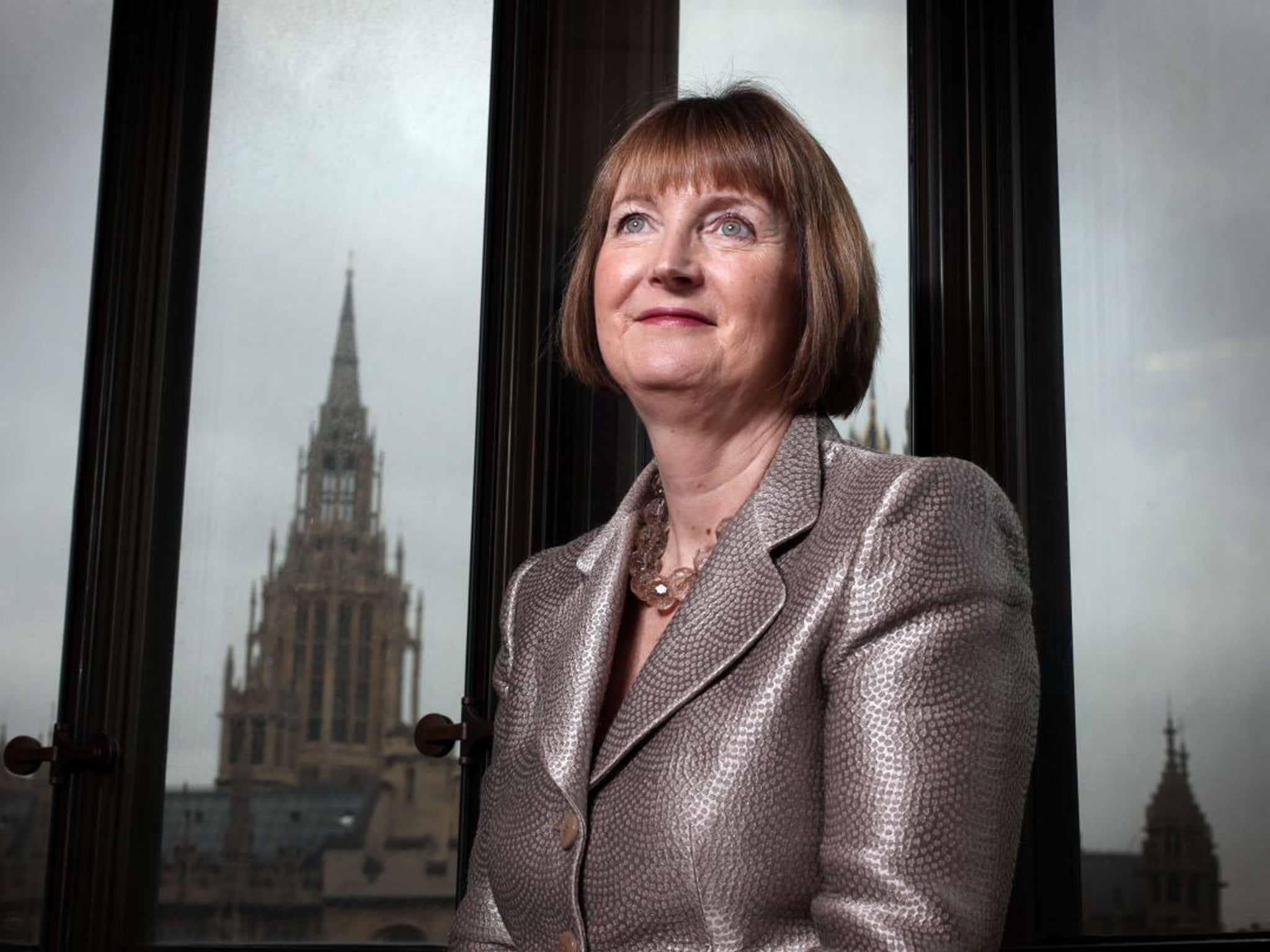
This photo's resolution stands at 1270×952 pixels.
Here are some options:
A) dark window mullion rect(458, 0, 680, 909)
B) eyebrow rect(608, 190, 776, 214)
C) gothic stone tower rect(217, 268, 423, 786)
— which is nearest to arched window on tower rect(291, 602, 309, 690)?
gothic stone tower rect(217, 268, 423, 786)

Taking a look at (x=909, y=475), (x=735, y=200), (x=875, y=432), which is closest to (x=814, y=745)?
(x=909, y=475)

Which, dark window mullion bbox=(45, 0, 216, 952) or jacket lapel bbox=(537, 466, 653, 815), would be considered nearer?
jacket lapel bbox=(537, 466, 653, 815)

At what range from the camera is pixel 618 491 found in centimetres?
234

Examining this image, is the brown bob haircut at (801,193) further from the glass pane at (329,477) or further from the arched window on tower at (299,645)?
the arched window on tower at (299,645)

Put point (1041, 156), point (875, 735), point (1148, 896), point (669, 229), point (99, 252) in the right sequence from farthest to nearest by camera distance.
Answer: point (99, 252)
point (1041, 156)
point (1148, 896)
point (669, 229)
point (875, 735)

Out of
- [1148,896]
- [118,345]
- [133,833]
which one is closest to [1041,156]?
[1148,896]

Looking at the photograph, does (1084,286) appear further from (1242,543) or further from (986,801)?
(986,801)

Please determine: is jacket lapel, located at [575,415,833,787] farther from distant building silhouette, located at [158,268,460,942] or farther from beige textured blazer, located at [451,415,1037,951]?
distant building silhouette, located at [158,268,460,942]

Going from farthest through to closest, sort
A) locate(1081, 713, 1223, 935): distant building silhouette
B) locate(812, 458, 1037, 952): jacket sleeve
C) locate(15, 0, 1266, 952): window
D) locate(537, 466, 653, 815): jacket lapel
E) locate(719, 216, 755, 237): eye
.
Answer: locate(15, 0, 1266, 952): window
locate(1081, 713, 1223, 935): distant building silhouette
locate(719, 216, 755, 237): eye
locate(537, 466, 653, 815): jacket lapel
locate(812, 458, 1037, 952): jacket sleeve

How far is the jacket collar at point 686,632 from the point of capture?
4.95ft

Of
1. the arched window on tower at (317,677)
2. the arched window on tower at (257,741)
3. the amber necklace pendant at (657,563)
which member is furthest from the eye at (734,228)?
the arched window on tower at (257,741)

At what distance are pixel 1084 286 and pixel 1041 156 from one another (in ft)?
0.71

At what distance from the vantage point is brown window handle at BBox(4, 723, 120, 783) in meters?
2.35

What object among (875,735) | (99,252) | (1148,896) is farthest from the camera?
(99,252)
